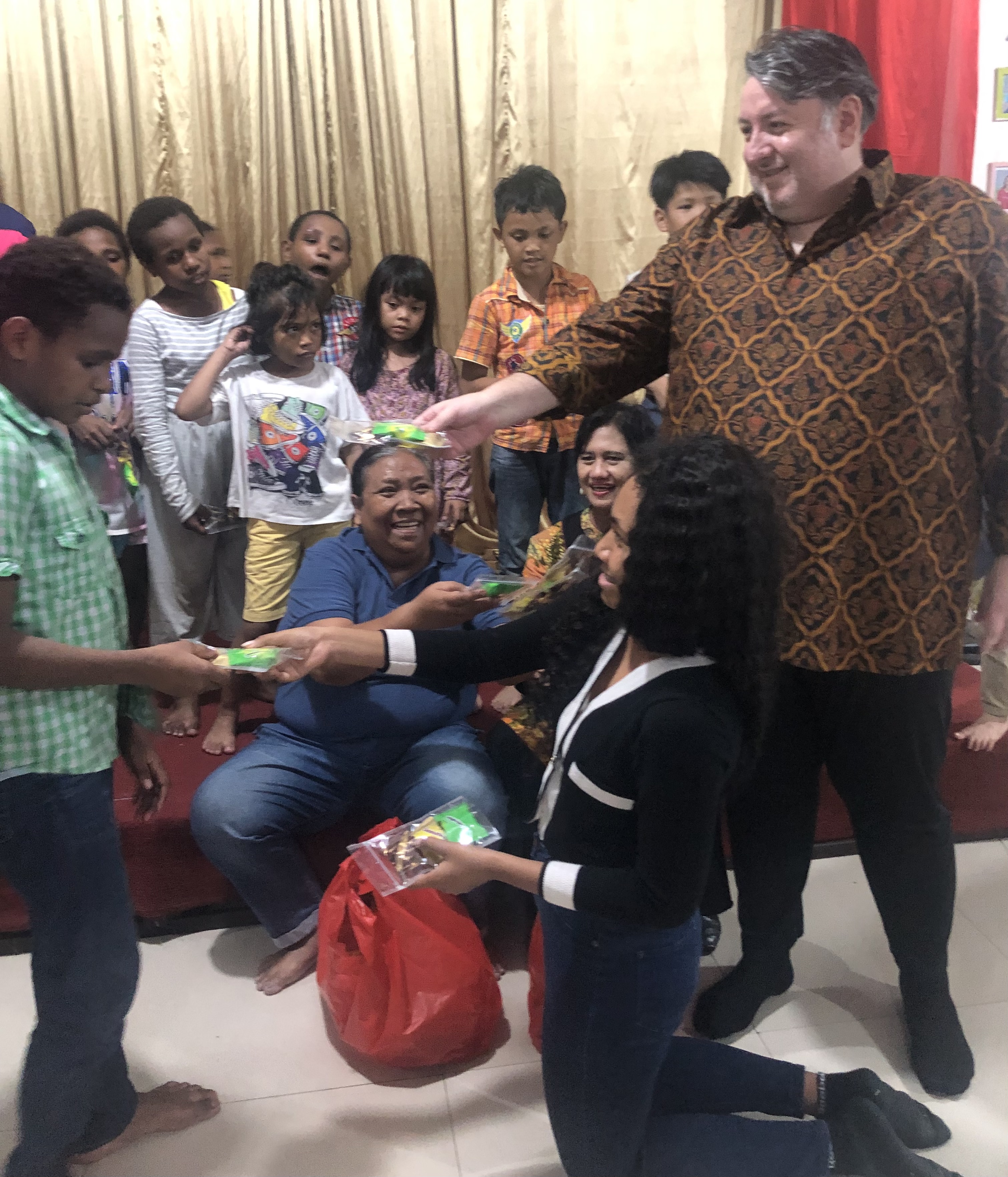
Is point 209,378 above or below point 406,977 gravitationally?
above

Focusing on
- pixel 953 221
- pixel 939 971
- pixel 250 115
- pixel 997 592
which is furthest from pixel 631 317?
pixel 250 115

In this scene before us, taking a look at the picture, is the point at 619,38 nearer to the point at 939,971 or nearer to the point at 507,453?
the point at 507,453

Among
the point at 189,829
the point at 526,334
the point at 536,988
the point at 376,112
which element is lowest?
the point at 536,988

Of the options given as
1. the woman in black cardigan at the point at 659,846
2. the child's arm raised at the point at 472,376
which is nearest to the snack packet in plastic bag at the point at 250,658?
the woman in black cardigan at the point at 659,846

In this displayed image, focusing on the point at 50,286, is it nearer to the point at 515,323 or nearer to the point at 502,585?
the point at 502,585

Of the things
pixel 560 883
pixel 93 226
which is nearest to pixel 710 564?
pixel 560 883

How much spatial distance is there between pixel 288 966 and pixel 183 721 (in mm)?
689

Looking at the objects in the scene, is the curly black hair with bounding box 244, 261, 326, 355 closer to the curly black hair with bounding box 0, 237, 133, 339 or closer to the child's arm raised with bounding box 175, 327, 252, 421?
the child's arm raised with bounding box 175, 327, 252, 421

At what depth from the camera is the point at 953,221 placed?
126cm

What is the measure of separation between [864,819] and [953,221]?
2.86ft

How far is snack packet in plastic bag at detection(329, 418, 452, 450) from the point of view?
59.4 inches

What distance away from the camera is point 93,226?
7.93ft

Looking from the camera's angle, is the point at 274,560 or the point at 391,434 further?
the point at 274,560

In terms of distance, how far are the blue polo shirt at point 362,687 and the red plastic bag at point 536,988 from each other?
1.46 feet
